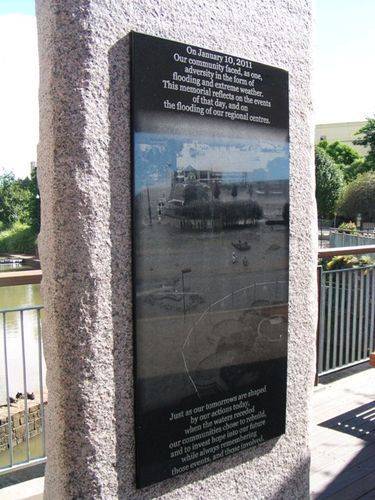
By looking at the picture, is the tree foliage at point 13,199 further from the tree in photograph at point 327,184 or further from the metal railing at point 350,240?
the metal railing at point 350,240

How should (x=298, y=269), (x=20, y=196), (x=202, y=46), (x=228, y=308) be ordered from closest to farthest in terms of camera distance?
(x=202, y=46) → (x=228, y=308) → (x=298, y=269) → (x=20, y=196)

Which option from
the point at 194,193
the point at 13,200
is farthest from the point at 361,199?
the point at 13,200

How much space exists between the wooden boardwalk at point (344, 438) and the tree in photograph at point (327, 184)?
47.0m

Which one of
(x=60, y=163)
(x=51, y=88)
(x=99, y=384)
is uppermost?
(x=51, y=88)

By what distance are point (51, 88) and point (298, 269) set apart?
1.59 m

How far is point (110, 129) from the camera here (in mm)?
2223

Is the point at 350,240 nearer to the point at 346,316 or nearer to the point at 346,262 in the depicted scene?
the point at 346,262

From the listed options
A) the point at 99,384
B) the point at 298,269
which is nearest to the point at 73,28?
the point at 99,384

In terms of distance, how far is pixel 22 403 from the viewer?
7711 millimetres

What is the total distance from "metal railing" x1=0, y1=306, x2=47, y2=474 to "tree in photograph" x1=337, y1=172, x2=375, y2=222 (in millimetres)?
33409

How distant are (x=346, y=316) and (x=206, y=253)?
368 centimetres

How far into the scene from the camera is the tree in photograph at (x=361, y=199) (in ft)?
141

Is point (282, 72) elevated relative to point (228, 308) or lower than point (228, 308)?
elevated

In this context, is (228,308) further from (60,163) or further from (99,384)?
(60,163)
